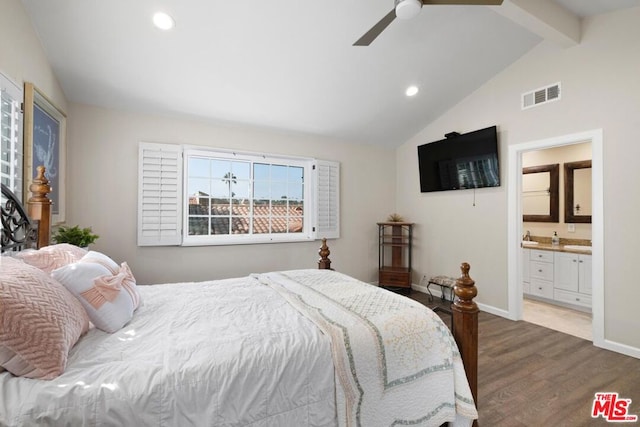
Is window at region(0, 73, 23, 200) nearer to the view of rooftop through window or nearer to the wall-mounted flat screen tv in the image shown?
the view of rooftop through window

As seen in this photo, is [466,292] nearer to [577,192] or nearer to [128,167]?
[128,167]

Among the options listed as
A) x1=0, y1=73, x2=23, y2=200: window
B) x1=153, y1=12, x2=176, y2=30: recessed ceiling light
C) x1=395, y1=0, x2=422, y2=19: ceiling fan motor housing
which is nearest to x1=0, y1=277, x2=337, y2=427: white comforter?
x1=0, y1=73, x2=23, y2=200: window

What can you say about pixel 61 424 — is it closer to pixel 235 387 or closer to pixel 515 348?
pixel 235 387


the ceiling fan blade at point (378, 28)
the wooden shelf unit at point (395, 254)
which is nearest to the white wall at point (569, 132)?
the wooden shelf unit at point (395, 254)

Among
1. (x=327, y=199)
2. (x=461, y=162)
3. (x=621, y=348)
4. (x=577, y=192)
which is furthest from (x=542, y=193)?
(x=327, y=199)

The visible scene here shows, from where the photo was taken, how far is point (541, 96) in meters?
3.29

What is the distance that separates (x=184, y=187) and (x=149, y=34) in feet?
5.39

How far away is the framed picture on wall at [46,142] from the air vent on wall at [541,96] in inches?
186

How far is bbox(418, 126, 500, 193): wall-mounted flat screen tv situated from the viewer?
369 cm

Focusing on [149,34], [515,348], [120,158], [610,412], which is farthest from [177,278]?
[610,412]

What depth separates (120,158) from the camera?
3.26 m

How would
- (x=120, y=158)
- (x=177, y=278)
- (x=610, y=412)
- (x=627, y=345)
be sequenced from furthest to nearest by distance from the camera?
(x=177, y=278) < (x=120, y=158) < (x=627, y=345) < (x=610, y=412)

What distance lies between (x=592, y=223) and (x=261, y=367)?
3.48m

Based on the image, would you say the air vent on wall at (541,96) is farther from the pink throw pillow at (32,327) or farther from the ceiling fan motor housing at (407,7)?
the pink throw pillow at (32,327)
